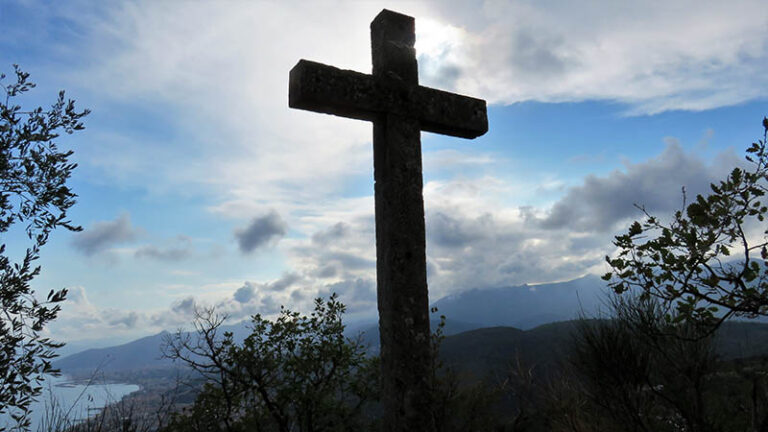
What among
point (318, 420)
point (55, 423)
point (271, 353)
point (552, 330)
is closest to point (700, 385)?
point (318, 420)

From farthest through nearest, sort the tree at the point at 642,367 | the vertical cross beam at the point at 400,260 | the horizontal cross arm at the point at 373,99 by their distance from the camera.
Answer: the tree at the point at 642,367 < the horizontal cross arm at the point at 373,99 < the vertical cross beam at the point at 400,260

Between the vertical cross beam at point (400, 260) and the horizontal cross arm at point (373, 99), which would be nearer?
the vertical cross beam at point (400, 260)

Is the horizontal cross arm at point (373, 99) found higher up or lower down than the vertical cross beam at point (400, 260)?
higher up

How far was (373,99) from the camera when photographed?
471 centimetres

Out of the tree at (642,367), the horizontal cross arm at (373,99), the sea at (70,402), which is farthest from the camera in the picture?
the tree at (642,367)

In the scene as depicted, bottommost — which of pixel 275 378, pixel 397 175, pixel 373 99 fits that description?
pixel 275 378

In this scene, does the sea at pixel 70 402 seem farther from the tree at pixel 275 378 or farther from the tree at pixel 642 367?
the tree at pixel 642 367

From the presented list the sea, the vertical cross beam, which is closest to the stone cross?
the vertical cross beam

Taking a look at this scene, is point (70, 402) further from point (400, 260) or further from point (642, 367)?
point (642, 367)

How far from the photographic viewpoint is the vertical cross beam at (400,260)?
4.19 metres

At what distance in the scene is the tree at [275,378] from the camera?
29.5ft

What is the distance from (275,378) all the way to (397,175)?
626 cm

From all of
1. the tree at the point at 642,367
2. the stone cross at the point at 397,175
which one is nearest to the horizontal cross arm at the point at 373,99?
the stone cross at the point at 397,175

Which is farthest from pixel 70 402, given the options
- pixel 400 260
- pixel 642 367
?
pixel 642 367
